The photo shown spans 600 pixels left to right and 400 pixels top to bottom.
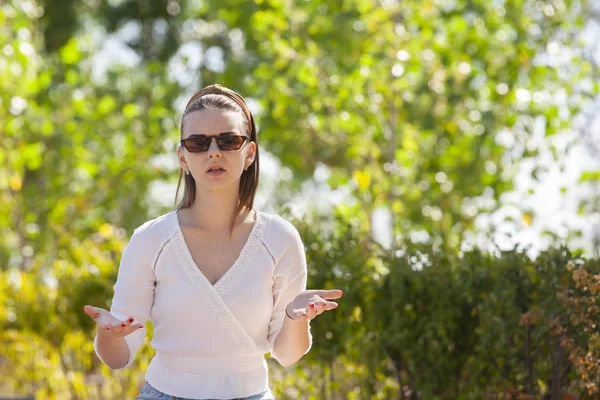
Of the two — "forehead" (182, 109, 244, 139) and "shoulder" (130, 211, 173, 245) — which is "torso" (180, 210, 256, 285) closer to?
"shoulder" (130, 211, 173, 245)

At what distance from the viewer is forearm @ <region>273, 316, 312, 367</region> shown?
8.18 ft

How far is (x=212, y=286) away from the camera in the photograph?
8.08 ft

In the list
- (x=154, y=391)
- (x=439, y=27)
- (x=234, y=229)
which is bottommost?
(x=154, y=391)

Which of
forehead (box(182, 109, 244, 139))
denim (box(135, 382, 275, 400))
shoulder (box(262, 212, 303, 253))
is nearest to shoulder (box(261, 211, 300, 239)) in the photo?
shoulder (box(262, 212, 303, 253))

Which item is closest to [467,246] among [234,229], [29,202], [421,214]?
[234,229]

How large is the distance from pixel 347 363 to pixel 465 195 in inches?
158

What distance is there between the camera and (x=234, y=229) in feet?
8.59

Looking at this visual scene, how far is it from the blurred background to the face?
1742 millimetres

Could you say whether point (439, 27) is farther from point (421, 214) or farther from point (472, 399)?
point (472, 399)

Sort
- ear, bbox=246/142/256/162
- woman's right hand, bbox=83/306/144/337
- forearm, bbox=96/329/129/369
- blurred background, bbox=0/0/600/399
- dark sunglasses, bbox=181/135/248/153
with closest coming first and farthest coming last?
woman's right hand, bbox=83/306/144/337, forearm, bbox=96/329/129/369, dark sunglasses, bbox=181/135/248/153, ear, bbox=246/142/256/162, blurred background, bbox=0/0/600/399

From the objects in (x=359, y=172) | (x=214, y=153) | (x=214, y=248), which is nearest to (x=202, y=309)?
(x=214, y=248)

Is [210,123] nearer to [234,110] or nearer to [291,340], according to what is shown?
[234,110]

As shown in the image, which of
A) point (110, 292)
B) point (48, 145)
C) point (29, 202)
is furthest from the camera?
point (48, 145)

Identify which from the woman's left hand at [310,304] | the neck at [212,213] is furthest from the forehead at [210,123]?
the woman's left hand at [310,304]
